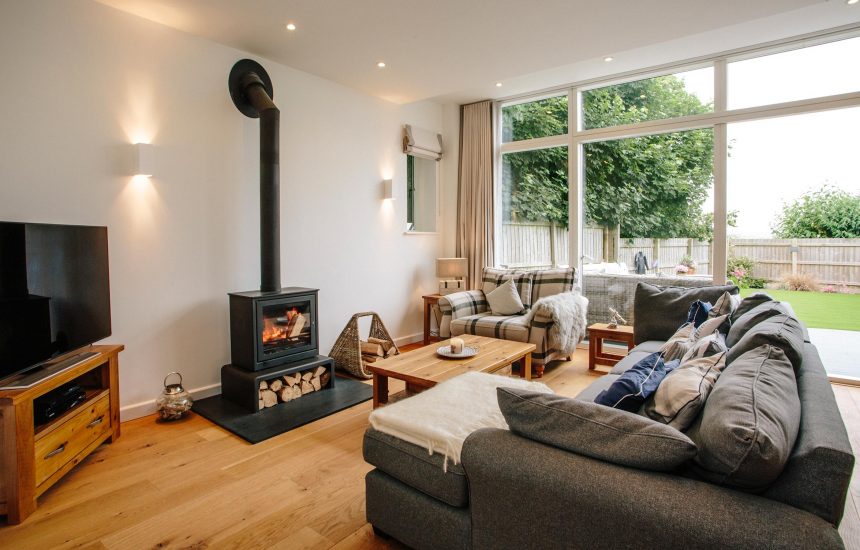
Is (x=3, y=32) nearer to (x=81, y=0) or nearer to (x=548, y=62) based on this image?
(x=81, y=0)

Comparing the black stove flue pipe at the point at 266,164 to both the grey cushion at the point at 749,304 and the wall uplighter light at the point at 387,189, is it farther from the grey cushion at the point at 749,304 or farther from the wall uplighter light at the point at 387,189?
the grey cushion at the point at 749,304

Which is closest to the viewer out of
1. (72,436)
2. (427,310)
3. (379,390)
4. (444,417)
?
(444,417)

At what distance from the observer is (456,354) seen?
3.07 m

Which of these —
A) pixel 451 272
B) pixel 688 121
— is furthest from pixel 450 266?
pixel 688 121

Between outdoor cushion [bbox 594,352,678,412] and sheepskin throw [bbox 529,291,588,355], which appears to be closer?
outdoor cushion [bbox 594,352,678,412]

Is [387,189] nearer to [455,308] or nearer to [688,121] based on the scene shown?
[455,308]

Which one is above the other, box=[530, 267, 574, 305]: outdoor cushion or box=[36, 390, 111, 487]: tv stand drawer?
box=[530, 267, 574, 305]: outdoor cushion

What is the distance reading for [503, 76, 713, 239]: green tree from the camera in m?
4.29

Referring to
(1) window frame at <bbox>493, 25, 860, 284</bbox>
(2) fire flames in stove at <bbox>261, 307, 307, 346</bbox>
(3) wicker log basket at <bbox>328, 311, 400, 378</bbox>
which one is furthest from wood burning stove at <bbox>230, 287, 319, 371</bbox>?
(1) window frame at <bbox>493, 25, 860, 284</bbox>

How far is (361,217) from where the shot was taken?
14.9 feet

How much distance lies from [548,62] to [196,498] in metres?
3.85

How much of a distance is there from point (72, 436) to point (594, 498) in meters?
2.43

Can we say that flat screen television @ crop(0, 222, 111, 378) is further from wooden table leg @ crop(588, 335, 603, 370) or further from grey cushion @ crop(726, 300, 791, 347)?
wooden table leg @ crop(588, 335, 603, 370)

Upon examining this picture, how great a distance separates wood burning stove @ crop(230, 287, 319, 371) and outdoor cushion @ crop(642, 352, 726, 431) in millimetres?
2547
